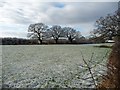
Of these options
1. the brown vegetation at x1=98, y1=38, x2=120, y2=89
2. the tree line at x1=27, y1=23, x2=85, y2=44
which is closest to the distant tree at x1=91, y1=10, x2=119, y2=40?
the tree line at x1=27, y1=23, x2=85, y2=44

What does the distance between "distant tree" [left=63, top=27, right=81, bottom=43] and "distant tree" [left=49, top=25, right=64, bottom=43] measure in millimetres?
1721

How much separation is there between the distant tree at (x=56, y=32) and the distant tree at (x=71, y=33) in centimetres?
172

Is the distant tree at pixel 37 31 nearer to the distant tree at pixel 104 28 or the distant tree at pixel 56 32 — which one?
the distant tree at pixel 56 32

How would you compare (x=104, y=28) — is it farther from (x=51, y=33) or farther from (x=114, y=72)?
(x=114, y=72)

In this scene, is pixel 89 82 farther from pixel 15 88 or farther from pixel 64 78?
pixel 15 88

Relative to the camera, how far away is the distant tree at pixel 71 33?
60.8m

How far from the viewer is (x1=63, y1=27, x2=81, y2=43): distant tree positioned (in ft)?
200

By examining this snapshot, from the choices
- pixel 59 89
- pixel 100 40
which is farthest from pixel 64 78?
pixel 100 40

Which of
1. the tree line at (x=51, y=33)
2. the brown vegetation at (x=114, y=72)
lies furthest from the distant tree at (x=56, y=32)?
the brown vegetation at (x=114, y=72)

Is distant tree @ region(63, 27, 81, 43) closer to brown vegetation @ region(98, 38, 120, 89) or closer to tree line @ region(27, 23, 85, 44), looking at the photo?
Result: tree line @ region(27, 23, 85, 44)

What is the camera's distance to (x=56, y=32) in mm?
59500

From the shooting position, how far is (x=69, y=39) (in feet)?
217

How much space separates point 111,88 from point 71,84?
3.95m

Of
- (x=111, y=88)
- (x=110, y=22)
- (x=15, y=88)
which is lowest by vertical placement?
(x=15, y=88)
